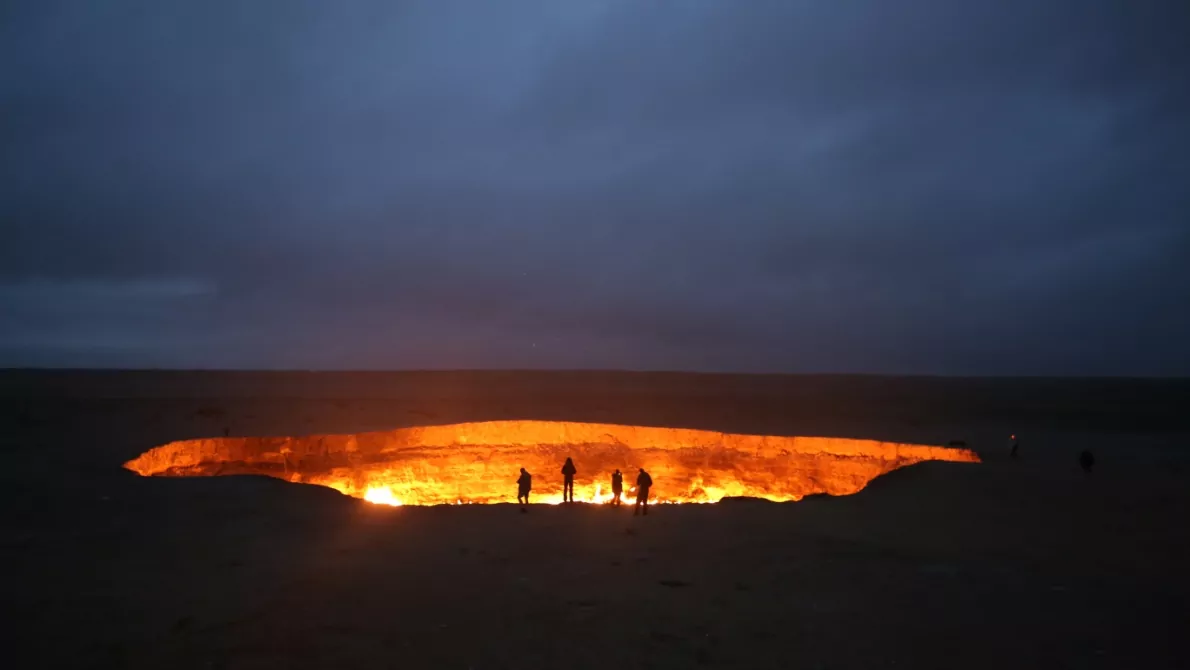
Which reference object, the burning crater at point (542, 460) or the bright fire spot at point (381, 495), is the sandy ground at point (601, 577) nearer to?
the burning crater at point (542, 460)

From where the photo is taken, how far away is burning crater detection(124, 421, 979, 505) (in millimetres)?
19375

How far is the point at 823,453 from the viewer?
20.0 m

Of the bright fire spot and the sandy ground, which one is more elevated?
the sandy ground

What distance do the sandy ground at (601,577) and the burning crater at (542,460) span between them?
11.0 ft

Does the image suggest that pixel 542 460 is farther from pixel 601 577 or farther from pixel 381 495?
pixel 601 577

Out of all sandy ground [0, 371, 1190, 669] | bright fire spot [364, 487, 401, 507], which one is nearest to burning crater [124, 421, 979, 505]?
bright fire spot [364, 487, 401, 507]

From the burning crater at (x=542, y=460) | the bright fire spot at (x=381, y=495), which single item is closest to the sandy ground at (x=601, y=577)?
the burning crater at (x=542, y=460)

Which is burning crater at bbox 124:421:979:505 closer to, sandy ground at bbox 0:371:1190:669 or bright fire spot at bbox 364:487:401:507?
bright fire spot at bbox 364:487:401:507

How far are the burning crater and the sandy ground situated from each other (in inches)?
132

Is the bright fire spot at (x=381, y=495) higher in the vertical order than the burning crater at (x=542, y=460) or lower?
lower

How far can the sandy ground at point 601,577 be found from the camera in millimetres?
6305

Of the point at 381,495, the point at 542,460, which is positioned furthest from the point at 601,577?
the point at 542,460

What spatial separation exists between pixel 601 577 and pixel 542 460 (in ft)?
46.9

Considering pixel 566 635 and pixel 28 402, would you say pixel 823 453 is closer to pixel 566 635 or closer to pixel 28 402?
pixel 566 635
